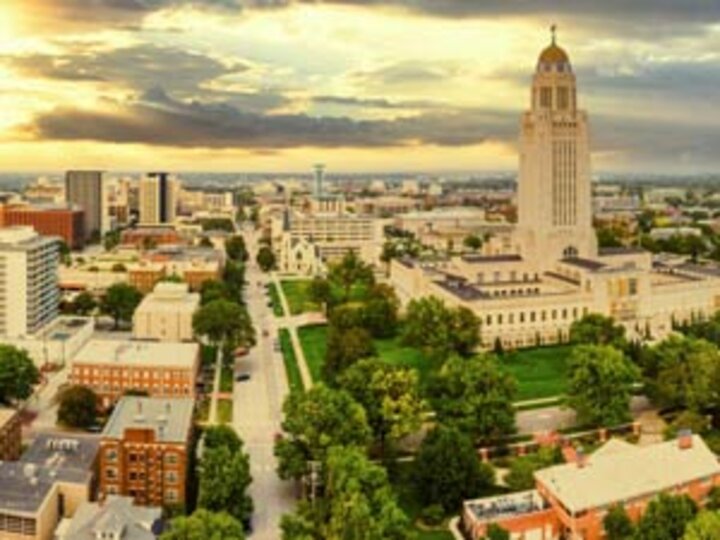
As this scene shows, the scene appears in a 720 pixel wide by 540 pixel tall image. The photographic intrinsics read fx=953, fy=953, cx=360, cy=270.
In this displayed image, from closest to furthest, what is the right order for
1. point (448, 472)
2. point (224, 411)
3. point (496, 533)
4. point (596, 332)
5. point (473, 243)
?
point (496, 533)
point (448, 472)
point (224, 411)
point (596, 332)
point (473, 243)

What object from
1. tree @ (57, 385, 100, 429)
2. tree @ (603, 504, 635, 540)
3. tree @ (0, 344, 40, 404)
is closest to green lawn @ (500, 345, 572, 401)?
tree @ (603, 504, 635, 540)

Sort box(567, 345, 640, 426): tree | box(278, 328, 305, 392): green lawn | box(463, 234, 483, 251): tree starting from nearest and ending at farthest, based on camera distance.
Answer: box(567, 345, 640, 426): tree < box(278, 328, 305, 392): green lawn < box(463, 234, 483, 251): tree

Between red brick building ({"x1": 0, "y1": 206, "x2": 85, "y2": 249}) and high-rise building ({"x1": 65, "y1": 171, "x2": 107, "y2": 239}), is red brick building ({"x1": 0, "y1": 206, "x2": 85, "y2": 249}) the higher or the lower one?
the lower one

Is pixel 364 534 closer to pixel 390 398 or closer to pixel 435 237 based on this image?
pixel 390 398

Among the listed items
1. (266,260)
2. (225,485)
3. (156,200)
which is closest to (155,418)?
(225,485)

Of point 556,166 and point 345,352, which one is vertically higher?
point 556,166

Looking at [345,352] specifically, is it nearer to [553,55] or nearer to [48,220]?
[553,55]

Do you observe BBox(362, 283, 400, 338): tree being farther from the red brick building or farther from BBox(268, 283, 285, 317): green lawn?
the red brick building
